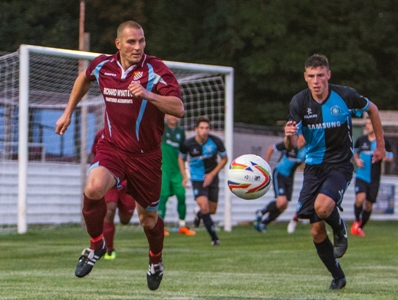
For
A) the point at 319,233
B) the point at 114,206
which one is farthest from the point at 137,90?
the point at 114,206

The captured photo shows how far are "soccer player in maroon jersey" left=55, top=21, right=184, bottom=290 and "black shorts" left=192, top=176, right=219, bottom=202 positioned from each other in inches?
303

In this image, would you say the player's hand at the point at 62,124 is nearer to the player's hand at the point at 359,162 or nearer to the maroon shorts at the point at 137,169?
the maroon shorts at the point at 137,169

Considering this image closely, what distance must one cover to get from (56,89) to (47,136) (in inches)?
153

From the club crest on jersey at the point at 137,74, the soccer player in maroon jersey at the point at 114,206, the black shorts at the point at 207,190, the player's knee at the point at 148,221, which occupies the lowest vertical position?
the black shorts at the point at 207,190

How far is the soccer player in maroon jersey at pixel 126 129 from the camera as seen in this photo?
7574mm

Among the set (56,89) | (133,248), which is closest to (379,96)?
(56,89)

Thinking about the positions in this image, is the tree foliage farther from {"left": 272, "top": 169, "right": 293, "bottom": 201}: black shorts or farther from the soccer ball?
the soccer ball

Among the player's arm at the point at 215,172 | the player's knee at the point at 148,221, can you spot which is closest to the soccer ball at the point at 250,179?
the player's knee at the point at 148,221

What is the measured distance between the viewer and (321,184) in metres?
8.73

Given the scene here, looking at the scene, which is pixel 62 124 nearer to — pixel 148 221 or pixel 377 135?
pixel 148 221

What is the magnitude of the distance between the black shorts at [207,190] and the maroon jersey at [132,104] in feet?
25.8

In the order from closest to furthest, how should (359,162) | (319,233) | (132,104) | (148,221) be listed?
(132,104) < (148,221) < (319,233) < (359,162)

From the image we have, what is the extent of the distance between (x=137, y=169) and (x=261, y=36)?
27550 mm

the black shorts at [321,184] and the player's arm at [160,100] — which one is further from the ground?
the player's arm at [160,100]
